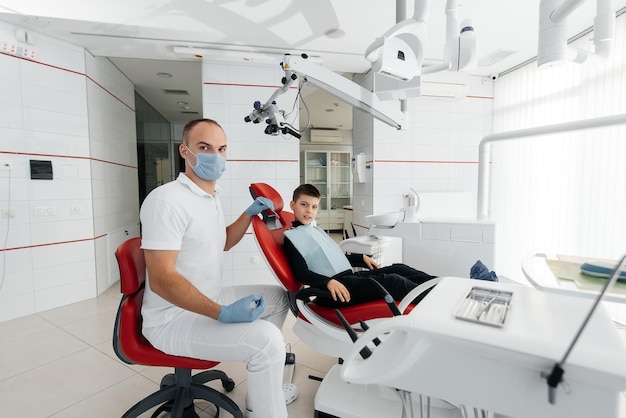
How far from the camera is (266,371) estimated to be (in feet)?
4.01

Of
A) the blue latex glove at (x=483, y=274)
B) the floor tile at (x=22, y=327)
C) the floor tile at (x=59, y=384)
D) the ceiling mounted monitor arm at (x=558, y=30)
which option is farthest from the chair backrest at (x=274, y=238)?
the floor tile at (x=22, y=327)

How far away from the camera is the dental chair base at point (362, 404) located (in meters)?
1.40

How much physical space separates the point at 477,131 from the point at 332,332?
11.6 feet

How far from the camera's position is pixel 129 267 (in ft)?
4.33

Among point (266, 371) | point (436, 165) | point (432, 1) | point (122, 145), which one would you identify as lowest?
point (266, 371)

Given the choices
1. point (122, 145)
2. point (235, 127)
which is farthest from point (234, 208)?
point (122, 145)

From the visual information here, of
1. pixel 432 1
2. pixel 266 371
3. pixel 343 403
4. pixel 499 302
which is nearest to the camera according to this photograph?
pixel 499 302

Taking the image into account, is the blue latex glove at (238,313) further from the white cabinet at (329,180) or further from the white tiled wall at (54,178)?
the white cabinet at (329,180)

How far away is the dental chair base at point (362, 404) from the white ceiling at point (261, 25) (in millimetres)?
2594

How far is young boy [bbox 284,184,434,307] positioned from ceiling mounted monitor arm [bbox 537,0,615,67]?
1.22 m

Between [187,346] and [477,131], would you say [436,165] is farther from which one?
[187,346]

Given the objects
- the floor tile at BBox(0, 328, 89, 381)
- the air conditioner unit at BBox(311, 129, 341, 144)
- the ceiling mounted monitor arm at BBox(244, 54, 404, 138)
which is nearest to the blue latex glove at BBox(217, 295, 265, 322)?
the ceiling mounted monitor arm at BBox(244, 54, 404, 138)

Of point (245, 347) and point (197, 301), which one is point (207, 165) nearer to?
point (197, 301)

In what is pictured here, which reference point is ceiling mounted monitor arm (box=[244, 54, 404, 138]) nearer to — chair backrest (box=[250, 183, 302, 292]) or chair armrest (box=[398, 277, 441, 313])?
chair backrest (box=[250, 183, 302, 292])
